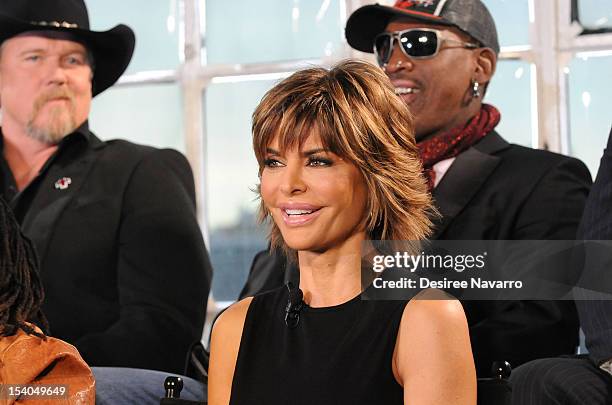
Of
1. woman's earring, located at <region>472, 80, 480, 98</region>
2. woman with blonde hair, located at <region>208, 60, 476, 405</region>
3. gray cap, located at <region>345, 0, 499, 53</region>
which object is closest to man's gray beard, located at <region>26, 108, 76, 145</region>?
gray cap, located at <region>345, 0, 499, 53</region>

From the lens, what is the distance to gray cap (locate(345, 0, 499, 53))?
312 centimetres

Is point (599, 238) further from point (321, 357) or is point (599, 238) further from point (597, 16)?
point (597, 16)

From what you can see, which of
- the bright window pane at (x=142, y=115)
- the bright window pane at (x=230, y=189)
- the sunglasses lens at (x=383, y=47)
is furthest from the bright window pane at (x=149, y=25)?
the sunglasses lens at (x=383, y=47)

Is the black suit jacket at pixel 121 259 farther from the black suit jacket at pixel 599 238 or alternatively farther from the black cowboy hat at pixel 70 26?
the black suit jacket at pixel 599 238

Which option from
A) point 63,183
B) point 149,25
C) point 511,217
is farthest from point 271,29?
point 511,217

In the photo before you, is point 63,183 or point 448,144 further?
point 63,183

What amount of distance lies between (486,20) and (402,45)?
0.93 feet

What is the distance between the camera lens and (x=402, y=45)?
314 centimetres

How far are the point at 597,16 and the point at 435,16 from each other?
3.04ft

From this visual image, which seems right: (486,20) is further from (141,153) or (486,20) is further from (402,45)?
(141,153)

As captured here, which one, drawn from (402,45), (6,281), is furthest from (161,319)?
(402,45)

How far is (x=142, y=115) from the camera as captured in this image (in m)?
4.37

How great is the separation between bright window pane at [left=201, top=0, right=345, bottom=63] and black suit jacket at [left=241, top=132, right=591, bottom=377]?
124cm

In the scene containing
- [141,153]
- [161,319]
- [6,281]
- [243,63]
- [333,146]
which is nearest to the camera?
[333,146]
